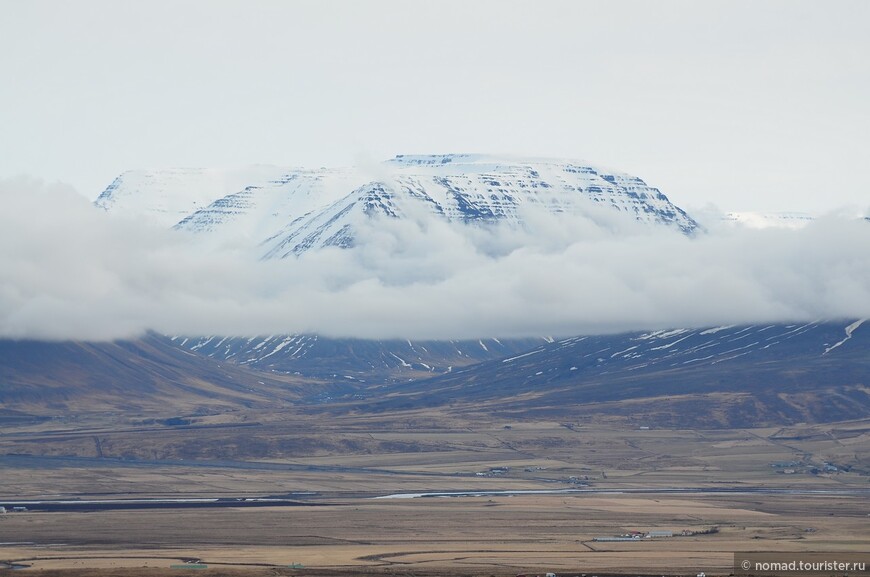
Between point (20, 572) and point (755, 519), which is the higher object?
point (20, 572)

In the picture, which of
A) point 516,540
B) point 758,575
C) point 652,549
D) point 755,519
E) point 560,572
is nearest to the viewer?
point 758,575

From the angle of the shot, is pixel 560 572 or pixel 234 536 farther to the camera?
pixel 234 536

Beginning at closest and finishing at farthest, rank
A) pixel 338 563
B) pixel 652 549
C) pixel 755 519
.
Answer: pixel 338 563, pixel 652 549, pixel 755 519

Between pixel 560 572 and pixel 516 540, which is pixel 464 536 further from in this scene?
pixel 560 572

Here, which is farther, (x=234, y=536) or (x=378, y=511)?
(x=378, y=511)

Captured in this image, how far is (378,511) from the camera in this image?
19488cm

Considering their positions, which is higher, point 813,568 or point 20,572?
point 20,572

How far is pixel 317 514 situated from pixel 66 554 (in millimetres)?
46112

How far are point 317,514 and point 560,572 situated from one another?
62590mm

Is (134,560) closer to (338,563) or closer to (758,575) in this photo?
(338,563)

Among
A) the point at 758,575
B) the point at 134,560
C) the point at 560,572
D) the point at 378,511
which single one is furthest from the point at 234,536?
the point at 758,575

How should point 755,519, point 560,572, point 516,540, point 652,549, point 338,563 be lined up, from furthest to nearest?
point 755,519 → point 516,540 → point 652,549 → point 338,563 → point 560,572

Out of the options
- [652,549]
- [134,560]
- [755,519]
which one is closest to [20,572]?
[134,560]

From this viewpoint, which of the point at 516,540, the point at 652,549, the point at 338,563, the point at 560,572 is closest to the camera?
the point at 560,572
